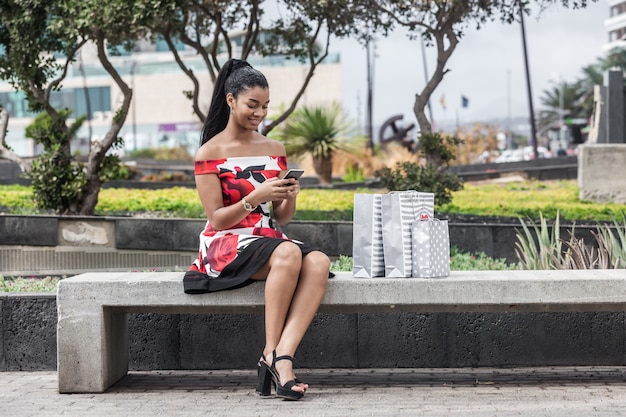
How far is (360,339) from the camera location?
693 centimetres

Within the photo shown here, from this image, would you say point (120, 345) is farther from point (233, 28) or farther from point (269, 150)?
point (233, 28)

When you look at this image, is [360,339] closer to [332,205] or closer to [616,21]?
[332,205]

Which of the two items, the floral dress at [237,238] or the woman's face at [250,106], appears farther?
the woman's face at [250,106]

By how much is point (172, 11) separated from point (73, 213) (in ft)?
9.73

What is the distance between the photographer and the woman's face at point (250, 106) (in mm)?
5973

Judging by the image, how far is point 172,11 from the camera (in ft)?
47.0

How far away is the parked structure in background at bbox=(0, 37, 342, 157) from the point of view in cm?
7488

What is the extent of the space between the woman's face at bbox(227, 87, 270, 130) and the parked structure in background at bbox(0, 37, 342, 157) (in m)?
64.0

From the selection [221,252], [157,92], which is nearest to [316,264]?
[221,252]

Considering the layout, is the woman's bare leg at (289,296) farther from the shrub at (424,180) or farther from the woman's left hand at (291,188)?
the shrub at (424,180)

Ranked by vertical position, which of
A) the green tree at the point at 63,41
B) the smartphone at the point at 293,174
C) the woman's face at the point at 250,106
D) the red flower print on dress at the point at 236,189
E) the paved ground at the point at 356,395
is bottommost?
the paved ground at the point at 356,395

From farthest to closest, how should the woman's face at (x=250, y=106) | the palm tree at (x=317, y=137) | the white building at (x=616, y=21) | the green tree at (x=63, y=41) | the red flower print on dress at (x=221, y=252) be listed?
the white building at (x=616, y=21)
the palm tree at (x=317, y=137)
the green tree at (x=63, y=41)
the woman's face at (x=250, y=106)
the red flower print on dress at (x=221, y=252)

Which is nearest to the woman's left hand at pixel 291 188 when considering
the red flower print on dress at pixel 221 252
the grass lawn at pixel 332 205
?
the red flower print on dress at pixel 221 252

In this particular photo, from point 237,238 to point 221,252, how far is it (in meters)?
0.11
